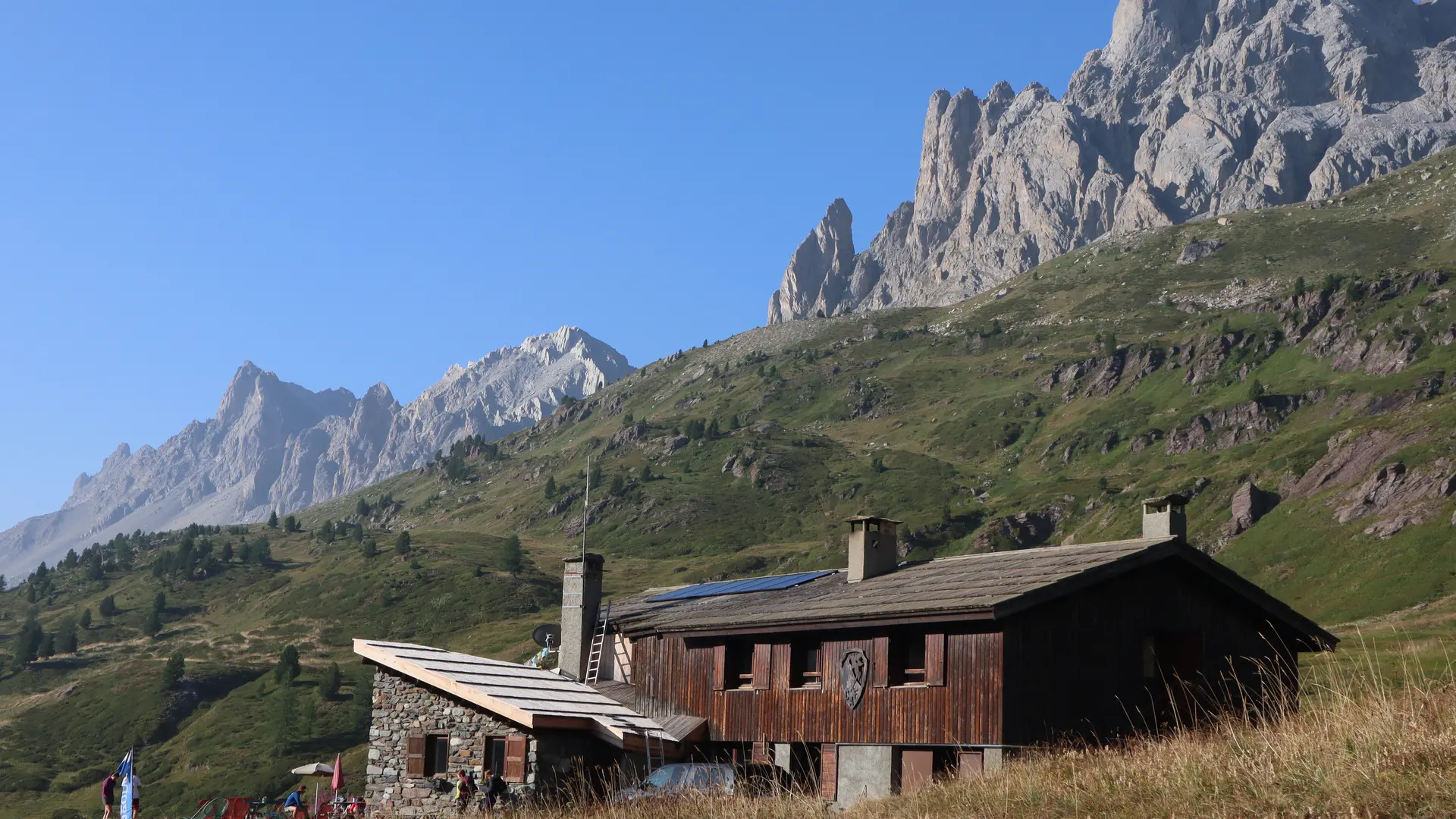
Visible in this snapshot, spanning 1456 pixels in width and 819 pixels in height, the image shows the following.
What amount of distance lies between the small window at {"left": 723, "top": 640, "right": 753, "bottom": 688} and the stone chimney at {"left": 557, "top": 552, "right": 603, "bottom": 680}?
6.95 meters

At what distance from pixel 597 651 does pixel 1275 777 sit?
101 feet

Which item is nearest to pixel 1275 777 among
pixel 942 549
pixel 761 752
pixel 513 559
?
pixel 761 752

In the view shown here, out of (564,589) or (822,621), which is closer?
(822,621)

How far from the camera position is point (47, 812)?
9275cm

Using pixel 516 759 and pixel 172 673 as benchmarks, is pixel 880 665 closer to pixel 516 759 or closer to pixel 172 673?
pixel 516 759

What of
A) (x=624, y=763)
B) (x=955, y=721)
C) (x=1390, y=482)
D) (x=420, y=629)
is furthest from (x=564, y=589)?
(x=420, y=629)

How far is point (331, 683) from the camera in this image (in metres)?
122

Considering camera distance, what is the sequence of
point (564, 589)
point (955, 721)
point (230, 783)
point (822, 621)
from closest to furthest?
Answer: point (955, 721) → point (822, 621) → point (564, 589) → point (230, 783)

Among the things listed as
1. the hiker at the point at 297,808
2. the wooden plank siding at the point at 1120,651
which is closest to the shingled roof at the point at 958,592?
the wooden plank siding at the point at 1120,651

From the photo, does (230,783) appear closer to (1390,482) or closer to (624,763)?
(624,763)

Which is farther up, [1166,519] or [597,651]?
[1166,519]

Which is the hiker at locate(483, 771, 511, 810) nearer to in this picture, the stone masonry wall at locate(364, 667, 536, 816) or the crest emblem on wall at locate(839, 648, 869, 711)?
the stone masonry wall at locate(364, 667, 536, 816)

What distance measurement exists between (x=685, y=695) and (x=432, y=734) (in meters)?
6.88

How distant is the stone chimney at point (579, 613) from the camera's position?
40.2m
